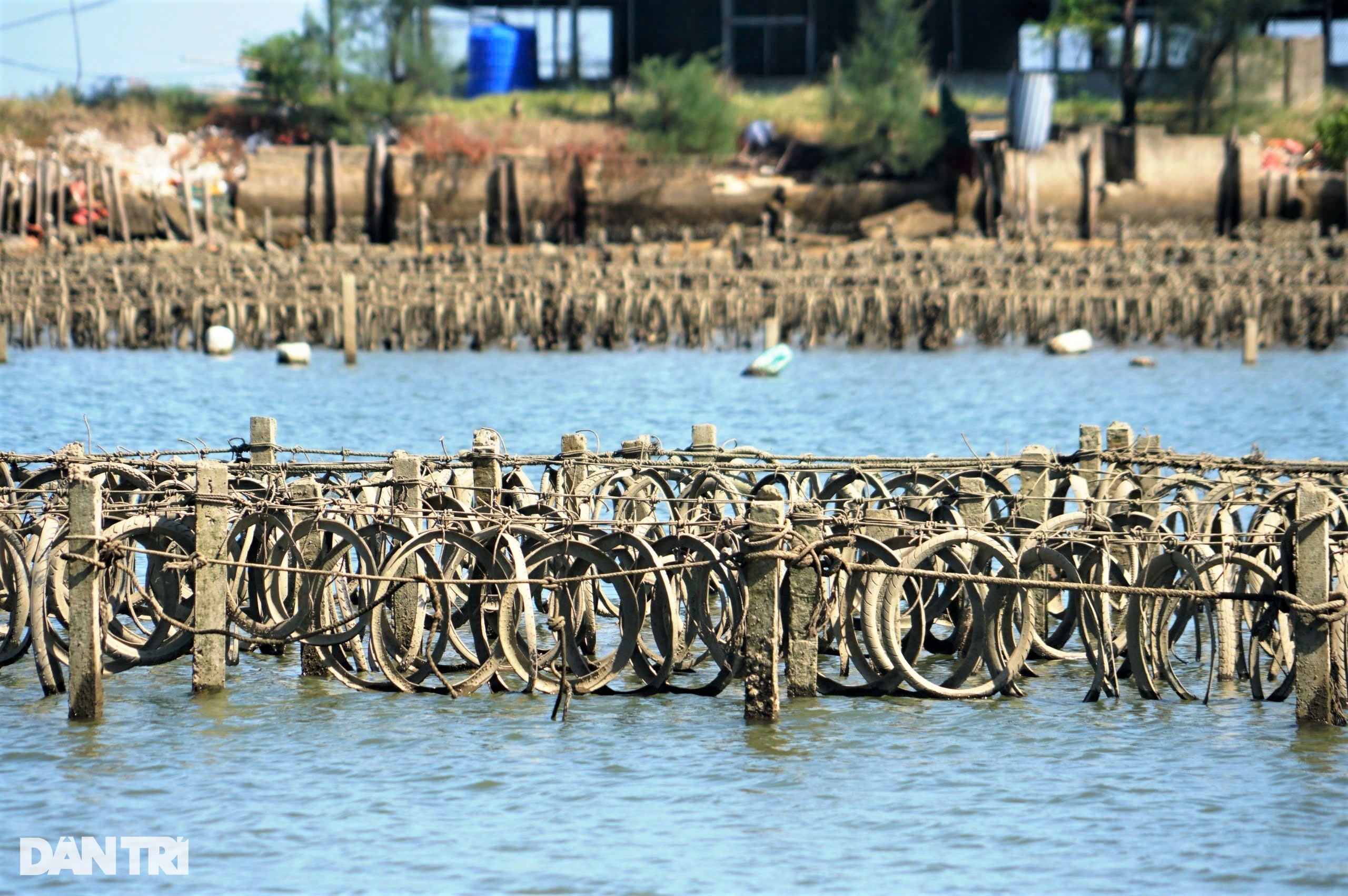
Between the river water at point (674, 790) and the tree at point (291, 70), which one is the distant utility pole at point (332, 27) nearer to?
the tree at point (291, 70)

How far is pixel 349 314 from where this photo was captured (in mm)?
32906

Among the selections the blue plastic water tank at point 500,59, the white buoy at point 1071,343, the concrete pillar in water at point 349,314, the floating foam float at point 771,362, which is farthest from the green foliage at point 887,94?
the concrete pillar in water at point 349,314

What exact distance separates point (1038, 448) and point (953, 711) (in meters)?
2.68

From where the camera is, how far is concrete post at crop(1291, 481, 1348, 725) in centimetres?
966

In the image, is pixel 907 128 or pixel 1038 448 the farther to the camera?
pixel 907 128

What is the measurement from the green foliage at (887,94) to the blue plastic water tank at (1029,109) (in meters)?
2.83

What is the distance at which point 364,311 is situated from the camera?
35.3 m

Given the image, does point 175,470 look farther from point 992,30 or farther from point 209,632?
point 992,30

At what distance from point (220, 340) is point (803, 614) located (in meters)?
27.0

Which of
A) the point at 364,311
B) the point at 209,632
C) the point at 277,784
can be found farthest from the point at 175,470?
the point at 364,311

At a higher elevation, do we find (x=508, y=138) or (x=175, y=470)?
(x=508, y=138)

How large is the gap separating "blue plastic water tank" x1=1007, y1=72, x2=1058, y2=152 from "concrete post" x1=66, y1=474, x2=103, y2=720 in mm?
35772

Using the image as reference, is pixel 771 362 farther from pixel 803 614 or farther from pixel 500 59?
pixel 500 59

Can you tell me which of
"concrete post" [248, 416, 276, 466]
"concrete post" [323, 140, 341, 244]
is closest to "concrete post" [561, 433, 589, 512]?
"concrete post" [248, 416, 276, 466]
